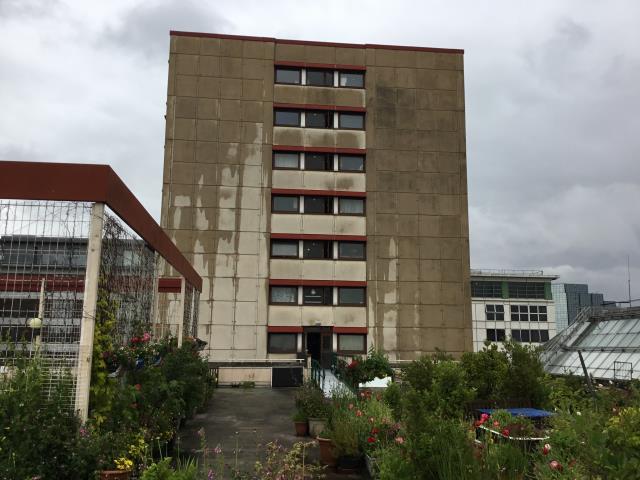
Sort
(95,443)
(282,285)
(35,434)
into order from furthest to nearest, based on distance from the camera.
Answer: (282,285) < (95,443) < (35,434)

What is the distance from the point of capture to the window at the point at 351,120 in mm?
44000

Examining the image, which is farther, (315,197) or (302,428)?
(315,197)

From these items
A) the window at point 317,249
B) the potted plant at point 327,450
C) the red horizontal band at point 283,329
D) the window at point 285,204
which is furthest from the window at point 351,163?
the potted plant at point 327,450

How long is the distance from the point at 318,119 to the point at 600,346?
25.2 metres

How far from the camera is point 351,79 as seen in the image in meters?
44.7

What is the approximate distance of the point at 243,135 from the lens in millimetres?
42438

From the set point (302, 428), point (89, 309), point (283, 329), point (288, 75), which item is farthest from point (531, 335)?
point (89, 309)

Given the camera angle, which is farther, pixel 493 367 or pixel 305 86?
pixel 305 86

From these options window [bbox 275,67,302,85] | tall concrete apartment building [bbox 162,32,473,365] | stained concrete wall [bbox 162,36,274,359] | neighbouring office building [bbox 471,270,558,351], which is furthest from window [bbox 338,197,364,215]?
neighbouring office building [bbox 471,270,558,351]

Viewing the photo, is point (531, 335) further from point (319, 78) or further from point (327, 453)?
point (327, 453)

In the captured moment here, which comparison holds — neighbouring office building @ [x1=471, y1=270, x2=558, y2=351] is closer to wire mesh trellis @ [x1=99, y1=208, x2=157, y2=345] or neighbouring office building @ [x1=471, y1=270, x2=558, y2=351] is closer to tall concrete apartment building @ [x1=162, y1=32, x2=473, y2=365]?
tall concrete apartment building @ [x1=162, y1=32, x2=473, y2=365]

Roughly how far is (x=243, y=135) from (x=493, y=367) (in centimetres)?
3243

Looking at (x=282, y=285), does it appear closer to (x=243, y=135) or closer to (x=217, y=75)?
(x=243, y=135)

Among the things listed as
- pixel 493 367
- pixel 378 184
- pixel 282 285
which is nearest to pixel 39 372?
pixel 493 367
